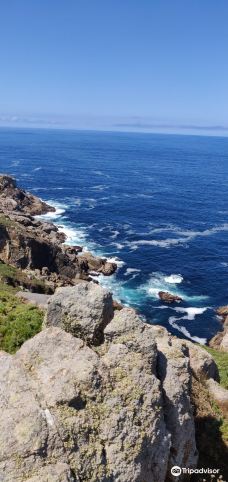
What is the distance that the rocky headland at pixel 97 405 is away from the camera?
14.8 meters

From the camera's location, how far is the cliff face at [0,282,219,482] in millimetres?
14742

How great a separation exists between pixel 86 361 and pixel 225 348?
51932 millimetres

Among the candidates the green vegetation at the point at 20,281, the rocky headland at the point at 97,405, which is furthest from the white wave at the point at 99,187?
the rocky headland at the point at 97,405

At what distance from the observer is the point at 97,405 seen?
54.4ft

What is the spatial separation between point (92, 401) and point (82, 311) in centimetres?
446

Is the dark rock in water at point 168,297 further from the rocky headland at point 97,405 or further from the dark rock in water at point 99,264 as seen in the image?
the rocky headland at point 97,405

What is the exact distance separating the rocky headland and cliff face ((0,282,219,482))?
0.11 feet

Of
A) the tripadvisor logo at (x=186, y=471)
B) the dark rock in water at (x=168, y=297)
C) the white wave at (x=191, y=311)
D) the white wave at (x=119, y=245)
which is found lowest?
the white wave at (x=191, y=311)

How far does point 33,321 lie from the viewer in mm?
27234

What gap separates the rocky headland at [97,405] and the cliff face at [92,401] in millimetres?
34

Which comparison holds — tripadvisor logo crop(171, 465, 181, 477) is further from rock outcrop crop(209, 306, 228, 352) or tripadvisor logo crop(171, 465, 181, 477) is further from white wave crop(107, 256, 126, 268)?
white wave crop(107, 256, 126, 268)

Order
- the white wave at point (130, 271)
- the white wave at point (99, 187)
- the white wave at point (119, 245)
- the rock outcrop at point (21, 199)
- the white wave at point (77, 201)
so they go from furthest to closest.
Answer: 1. the white wave at point (99, 187)
2. the white wave at point (77, 201)
3. the rock outcrop at point (21, 199)
4. the white wave at point (119, 245)
5. the white wave at point (130, 271)

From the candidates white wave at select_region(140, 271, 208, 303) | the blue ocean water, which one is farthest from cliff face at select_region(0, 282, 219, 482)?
white wave at select_region(140, 271, 208, 303)

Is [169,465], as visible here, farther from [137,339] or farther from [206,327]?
[206,327]
